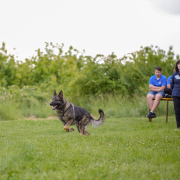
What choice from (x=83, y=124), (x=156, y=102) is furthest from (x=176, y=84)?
(x=83, y=124)

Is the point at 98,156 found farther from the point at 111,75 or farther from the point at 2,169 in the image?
the point at 111,75

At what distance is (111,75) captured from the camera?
18.0 meters

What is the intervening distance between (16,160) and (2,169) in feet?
1.36

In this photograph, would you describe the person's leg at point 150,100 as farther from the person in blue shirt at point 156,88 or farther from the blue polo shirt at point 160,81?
the blue polo shirt at point 160,81

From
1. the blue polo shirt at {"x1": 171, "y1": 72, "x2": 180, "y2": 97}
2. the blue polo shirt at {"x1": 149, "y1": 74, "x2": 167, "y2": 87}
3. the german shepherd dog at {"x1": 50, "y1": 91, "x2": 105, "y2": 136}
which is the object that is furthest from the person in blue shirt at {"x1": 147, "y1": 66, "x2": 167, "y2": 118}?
the german shepherd dog at {"x1": 50, "y1": 91, "x2": 105, "y2": 136}

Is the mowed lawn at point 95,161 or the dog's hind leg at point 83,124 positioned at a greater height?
the dog's hind leg at point 83,124

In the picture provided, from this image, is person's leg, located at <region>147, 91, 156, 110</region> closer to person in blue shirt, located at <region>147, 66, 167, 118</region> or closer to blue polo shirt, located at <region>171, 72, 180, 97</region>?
person in blue shirt, located at <region>147, 66, 167, 118</region>

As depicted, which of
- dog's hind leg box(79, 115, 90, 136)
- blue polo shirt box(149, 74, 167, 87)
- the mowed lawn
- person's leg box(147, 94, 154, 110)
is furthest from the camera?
blue polo shirt box(149, 74, 167, 87)

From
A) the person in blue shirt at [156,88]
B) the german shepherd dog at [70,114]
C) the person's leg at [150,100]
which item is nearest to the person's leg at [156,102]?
the person in blue shirt at [156,88]

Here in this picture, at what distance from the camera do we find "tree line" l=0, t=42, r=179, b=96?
57.6 feet

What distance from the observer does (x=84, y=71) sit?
59.5ft

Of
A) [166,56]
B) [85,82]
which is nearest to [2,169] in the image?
[85,82]

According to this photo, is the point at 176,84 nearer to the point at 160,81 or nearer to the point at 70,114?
→ the point at 160,81

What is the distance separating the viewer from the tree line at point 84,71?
17547 mm
